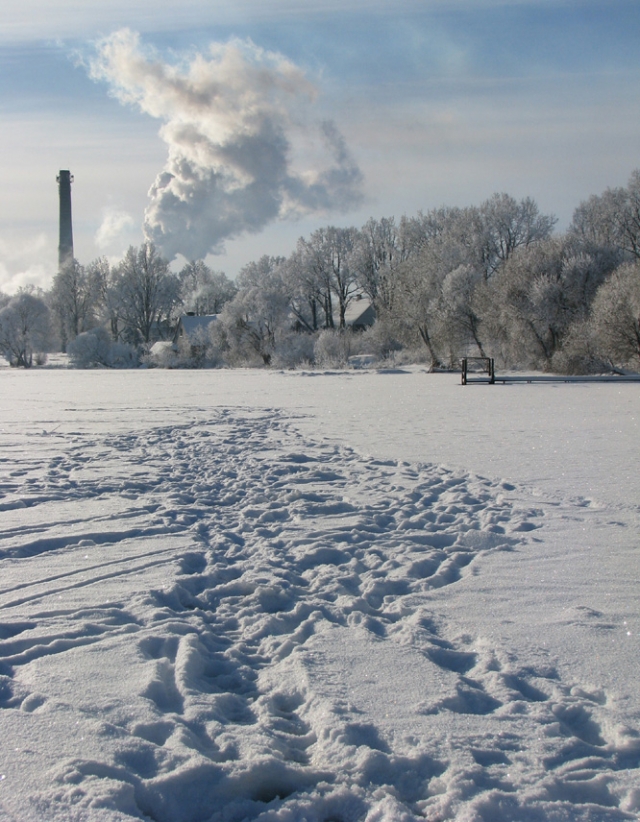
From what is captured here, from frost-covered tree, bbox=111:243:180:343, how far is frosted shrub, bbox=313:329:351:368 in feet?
71.2

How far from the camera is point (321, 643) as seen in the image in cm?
331

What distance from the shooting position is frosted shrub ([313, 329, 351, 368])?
40.8 meters

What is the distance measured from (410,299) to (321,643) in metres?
35.3

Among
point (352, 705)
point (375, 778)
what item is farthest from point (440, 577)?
point (375, 778)

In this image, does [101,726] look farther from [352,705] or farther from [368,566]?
[368,566]

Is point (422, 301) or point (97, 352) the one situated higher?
point (422, 301)

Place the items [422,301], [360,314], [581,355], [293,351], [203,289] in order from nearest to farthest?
[581,355] < [422,301] < [293,351] < [360,314] < [203,289]

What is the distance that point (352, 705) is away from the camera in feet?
8.91

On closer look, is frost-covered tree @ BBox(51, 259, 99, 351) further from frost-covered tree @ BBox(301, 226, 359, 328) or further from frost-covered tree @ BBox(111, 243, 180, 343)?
frost-covered tree @ BBox(301, 226, 359, 328)

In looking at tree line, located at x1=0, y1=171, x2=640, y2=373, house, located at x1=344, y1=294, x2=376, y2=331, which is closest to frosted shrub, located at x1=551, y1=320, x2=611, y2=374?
tree line, located at x1=0, y1=171, x2=640, y2=373

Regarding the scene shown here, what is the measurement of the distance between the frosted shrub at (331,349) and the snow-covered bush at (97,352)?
17227 millimetres

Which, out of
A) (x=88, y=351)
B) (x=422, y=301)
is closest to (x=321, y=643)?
(x=422, y=301)

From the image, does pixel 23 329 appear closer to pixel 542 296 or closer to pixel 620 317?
pixel 542 296

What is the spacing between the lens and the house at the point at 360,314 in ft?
183
